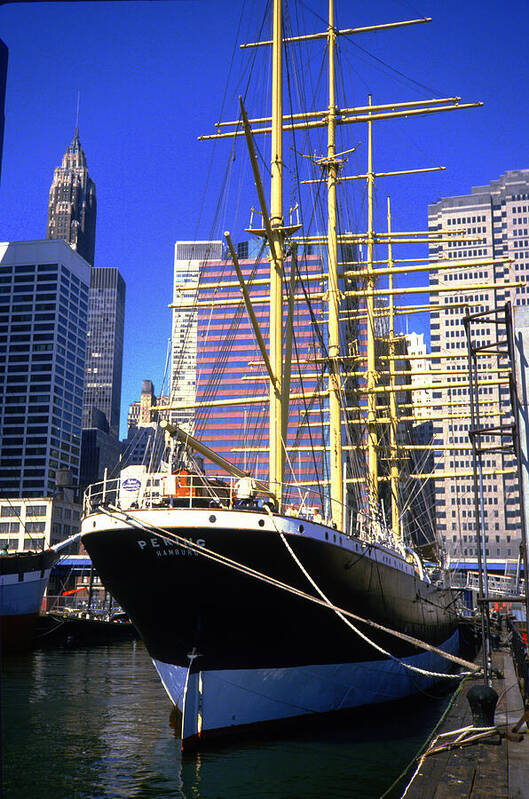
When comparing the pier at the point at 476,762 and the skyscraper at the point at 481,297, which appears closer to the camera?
the pier at the point at 476,762

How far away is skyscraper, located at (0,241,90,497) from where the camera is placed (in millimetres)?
158250

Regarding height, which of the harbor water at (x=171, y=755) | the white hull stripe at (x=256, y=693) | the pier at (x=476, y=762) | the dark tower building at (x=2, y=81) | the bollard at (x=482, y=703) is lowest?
the harbor water at (x=171, y=755)

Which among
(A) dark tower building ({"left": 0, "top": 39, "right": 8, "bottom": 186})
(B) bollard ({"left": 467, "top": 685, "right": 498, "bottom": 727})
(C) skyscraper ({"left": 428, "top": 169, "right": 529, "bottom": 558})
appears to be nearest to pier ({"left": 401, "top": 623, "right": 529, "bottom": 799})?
(B) bollard ({"left": 467, "top": 685, "right": 498, "bottom": 727})

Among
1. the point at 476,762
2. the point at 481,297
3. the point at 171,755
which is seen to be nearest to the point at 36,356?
the point at 481,297

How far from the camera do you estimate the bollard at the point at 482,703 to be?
34.2 feet

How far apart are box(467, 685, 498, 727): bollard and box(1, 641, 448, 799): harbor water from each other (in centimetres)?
218

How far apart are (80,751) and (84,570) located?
90220mm

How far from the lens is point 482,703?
34.6 feet

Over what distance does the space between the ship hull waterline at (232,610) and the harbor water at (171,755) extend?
0.82m

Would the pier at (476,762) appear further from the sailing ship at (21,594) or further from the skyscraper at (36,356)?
the skyscraper at (36,356)

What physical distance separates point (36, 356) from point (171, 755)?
15581 centimetres

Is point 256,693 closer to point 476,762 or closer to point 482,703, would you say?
point 482,703

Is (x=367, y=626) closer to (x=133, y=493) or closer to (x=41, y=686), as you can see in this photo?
(x=133, y=493)

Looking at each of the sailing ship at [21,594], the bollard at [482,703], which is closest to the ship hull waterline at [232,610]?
the bollard at [482,703]
